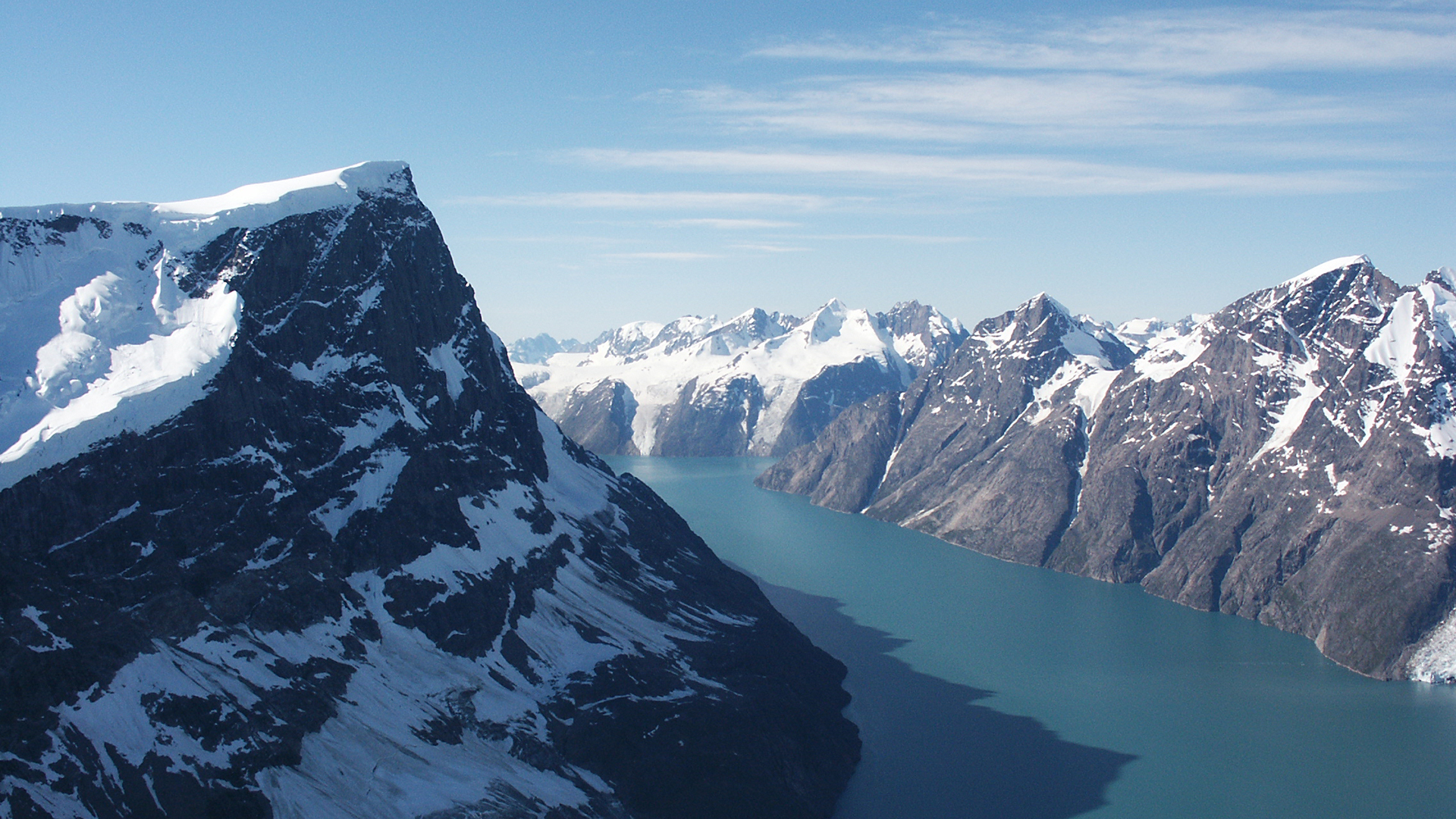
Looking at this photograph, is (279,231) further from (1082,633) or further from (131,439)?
(1082,633)

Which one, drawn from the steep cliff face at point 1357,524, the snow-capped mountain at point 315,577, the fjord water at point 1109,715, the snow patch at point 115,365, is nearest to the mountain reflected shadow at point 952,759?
the fjord water at point 1109,715

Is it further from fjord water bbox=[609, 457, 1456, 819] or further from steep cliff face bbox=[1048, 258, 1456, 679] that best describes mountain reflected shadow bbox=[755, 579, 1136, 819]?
steep cliff face bbox=[1048, 258, 1456, 679]

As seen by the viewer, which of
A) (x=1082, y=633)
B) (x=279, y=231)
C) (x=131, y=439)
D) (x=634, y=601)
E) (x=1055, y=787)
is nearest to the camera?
(x=131, y=439)

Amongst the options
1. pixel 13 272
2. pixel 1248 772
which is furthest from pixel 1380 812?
pixel 13 272

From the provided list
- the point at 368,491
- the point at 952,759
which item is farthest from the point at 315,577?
the point at 952,759

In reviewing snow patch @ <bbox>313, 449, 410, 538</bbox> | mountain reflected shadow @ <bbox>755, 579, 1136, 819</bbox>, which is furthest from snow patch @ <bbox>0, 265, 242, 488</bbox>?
mountain reflected shadow @ <bbox>755, 579, 1136, 819</bbox>

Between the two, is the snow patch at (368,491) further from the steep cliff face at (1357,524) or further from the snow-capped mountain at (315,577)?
the steep cliff face at (1357,524)

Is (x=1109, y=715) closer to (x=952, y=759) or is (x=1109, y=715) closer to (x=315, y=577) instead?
(x=952, y=759)
